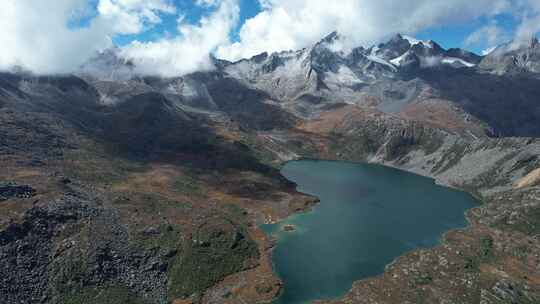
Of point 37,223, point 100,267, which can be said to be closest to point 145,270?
point 100,267

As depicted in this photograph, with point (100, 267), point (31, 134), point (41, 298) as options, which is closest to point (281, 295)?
point (100, 267)

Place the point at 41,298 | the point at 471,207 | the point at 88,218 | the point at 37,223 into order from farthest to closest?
the point at 471,207, the point at 88,218, the point at 37,223, the point at 41,298

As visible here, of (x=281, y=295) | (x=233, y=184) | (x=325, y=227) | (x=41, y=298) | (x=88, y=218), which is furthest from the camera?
(x=233, y=184)

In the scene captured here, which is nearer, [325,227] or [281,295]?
[281,295]

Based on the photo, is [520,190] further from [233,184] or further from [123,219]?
[123,219]

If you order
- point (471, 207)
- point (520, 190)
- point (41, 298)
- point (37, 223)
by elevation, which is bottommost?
point (41, 298)

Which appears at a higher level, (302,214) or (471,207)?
(471,207)
